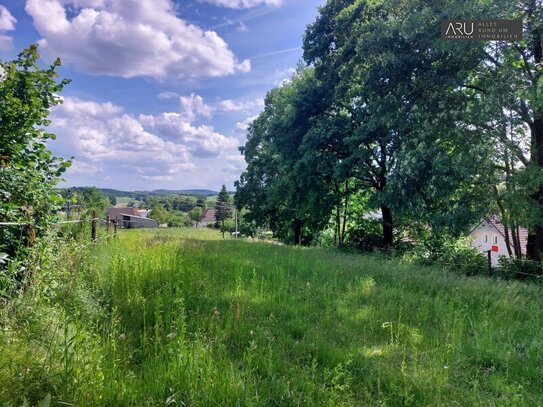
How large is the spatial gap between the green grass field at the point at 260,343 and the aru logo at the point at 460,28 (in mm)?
8658

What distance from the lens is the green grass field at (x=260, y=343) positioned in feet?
8.96

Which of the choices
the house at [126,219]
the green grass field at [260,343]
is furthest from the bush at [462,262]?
the house at [126,219]

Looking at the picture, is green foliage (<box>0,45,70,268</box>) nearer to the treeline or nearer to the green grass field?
the green grass field

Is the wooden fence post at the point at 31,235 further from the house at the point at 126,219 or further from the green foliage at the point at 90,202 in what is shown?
the house at the point at 126,219

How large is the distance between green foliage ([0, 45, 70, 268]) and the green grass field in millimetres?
953

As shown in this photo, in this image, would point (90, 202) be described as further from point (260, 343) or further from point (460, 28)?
point (460, 28)

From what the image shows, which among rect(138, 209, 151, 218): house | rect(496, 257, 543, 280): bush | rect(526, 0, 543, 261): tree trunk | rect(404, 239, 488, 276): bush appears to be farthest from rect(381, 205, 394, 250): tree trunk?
rect(138, 209, 151, 218): house

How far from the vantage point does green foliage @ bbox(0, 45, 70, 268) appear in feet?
12.3

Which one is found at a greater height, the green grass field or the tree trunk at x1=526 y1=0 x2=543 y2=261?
the tree trunk at x1=526 y1=0 x2=543 y2=261

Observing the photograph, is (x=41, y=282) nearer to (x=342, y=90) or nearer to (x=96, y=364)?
(x=96, y=364)

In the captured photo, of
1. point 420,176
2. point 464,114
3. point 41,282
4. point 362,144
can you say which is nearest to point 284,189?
point 362,144

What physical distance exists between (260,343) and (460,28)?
12.3 metres

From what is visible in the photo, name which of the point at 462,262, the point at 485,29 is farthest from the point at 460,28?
the point at 462,262

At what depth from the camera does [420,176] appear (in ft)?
43.6
